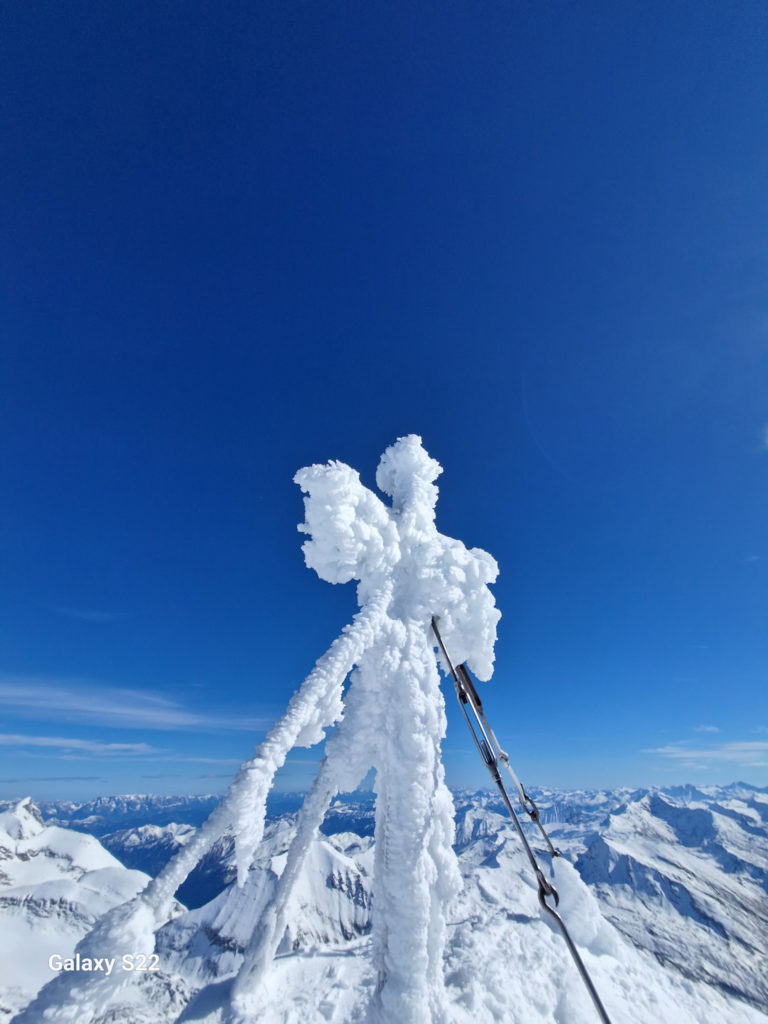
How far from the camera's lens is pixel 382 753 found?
1550 cm

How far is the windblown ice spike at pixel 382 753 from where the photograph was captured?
987 centimetres

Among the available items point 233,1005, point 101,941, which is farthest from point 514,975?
point 101,941

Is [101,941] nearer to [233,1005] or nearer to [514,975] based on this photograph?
[233,1005]

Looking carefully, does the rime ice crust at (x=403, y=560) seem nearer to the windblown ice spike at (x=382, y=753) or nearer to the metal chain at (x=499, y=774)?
the windblown ice spike at (x=382, y=753)

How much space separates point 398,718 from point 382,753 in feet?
4.39

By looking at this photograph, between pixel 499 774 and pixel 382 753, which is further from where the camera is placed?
pixel 382 753

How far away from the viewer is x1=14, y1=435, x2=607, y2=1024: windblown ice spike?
32.4 ft

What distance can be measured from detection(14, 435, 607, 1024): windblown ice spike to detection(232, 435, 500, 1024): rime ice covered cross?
47mm

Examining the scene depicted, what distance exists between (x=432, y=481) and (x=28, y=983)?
9699 inches

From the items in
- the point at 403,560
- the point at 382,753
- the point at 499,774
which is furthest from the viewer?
the point at 403,560

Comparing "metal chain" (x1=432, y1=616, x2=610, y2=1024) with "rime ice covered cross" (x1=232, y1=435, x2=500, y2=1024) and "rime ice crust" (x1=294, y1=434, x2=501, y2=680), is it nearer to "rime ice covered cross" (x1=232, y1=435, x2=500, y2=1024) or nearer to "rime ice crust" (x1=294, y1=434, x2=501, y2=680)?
"rime ice covered cross" (x1=232, y1=435, x2=500, y2=1024)

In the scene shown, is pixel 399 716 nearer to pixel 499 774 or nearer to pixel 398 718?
pixel 398 718

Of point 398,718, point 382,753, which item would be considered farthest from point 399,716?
point 382,753

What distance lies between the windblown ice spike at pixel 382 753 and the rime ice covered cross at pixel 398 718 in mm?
47
